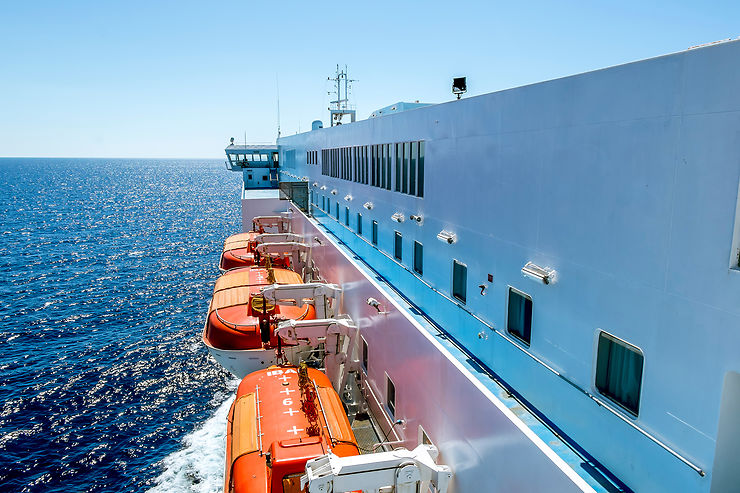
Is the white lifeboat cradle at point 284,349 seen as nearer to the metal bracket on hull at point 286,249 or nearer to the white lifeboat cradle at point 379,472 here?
the metal bracket on hull at point 286,249

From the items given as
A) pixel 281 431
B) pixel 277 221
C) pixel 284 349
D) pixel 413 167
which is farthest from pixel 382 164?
pixel 277 221

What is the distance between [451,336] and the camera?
9625mm

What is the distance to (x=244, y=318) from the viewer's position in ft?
59.8

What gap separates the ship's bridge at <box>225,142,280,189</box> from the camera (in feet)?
169

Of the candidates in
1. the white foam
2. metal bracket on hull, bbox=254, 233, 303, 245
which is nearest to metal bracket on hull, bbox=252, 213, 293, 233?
metal bracket on hull, bbox=254, 233, 303, 245

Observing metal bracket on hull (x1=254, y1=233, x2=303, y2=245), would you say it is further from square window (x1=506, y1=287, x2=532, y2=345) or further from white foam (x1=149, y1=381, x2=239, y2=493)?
square window (x1=506, y1=287, x2=532, y2=345)

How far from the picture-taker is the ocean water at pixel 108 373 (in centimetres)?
1695

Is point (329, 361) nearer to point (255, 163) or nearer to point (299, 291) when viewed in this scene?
point (299, 291)

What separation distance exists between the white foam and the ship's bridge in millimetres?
35236

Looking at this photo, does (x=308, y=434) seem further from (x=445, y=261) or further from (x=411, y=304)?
→ (x=445, y=261)

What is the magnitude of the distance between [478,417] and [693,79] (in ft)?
16.6

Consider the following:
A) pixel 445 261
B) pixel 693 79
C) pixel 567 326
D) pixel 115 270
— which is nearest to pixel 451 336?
pixel 445 261

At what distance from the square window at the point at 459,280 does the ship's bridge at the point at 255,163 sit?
43.7 m

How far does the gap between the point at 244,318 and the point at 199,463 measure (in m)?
5.15
